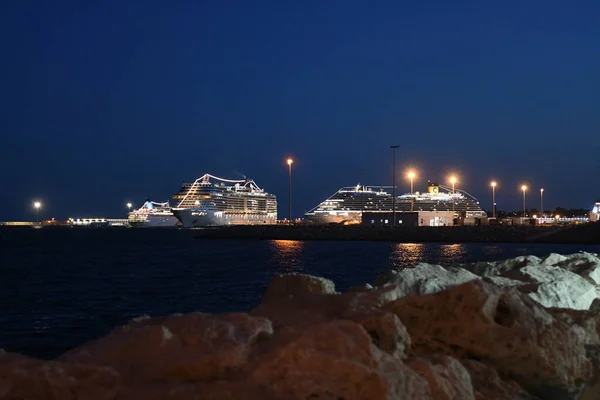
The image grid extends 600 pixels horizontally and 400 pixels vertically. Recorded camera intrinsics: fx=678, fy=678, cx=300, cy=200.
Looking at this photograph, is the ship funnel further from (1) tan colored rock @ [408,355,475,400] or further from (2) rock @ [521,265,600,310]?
(1) tan colored rock @ [408,355,475,400]

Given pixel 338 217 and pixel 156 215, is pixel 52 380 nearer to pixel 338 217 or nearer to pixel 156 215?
pixel 338 217

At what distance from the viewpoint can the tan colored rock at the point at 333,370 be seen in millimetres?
3141

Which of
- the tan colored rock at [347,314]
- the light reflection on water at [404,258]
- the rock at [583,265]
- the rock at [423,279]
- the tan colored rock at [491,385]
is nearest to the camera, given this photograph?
the tan colored rock at [347,314]

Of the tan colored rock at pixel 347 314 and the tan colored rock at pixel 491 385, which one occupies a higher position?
the tan colored rock at pixel 347 314

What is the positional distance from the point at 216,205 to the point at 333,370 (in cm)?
9748

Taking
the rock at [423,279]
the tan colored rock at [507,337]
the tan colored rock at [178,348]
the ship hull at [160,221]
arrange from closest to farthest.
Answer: the tan colored rock at [178,348] < the tan colored rock at [507,337] < the rock at [423,279] < the ship hull at [160,221]

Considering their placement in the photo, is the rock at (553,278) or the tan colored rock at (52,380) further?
the rock at (553,278)

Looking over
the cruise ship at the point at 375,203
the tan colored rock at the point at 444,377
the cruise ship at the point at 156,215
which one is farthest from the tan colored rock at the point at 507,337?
the cruise ship at the point at 156,215

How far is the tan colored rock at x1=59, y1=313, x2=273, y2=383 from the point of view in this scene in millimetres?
3305

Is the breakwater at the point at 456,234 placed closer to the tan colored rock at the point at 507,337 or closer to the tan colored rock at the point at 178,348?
the tan colored rock at the point at 507,337

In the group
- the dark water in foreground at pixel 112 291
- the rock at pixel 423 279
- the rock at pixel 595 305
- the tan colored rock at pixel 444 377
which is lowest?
the dark water in foreground at pixel 112 291

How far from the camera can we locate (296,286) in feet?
17.9

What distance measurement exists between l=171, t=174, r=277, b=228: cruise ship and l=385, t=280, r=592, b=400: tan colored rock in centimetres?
9487

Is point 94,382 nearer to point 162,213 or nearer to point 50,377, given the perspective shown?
point 50,377
